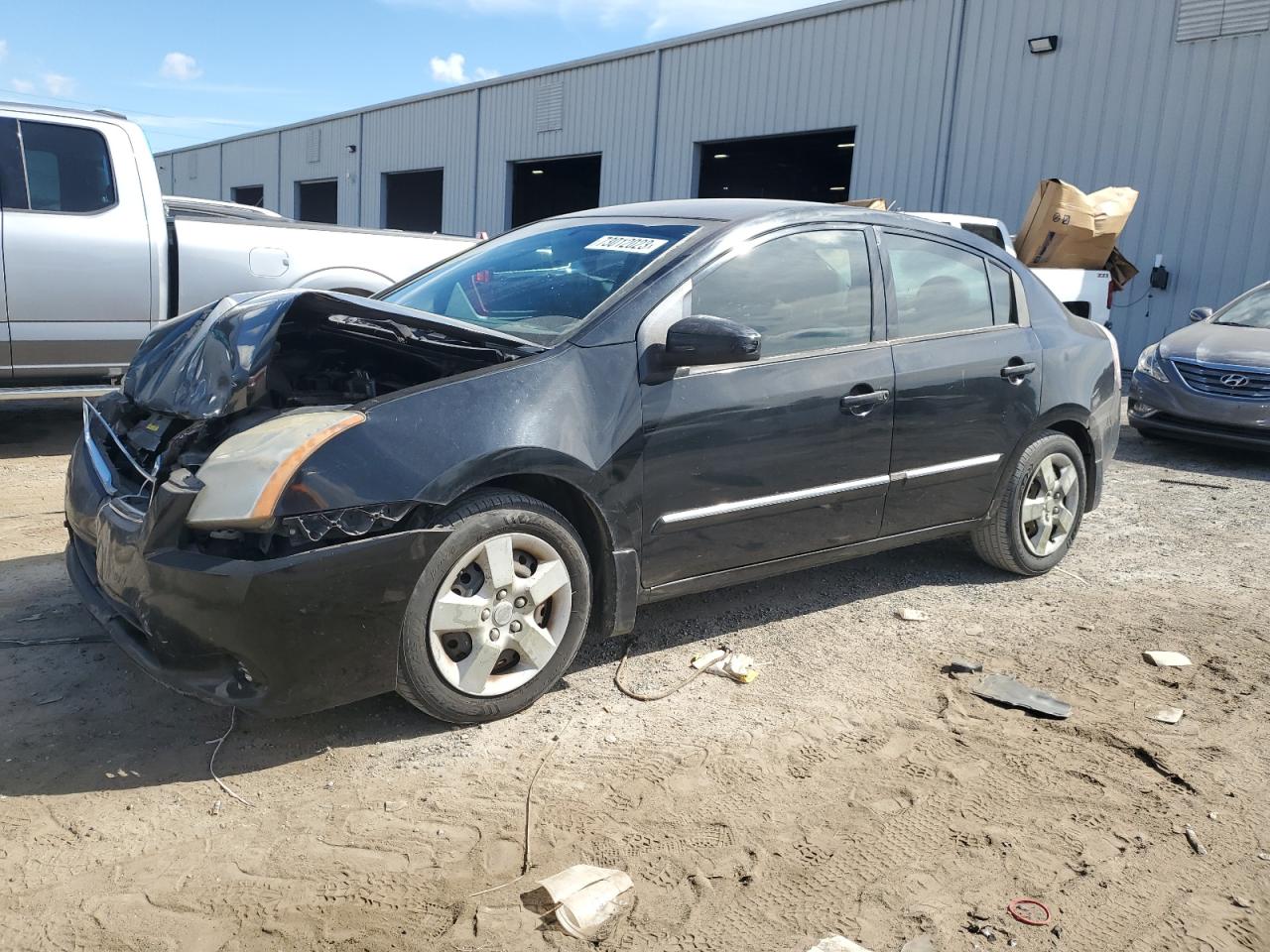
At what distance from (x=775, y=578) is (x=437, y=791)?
238cm

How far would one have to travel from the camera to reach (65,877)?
2502 mm

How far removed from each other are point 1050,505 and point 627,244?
8.09 feet

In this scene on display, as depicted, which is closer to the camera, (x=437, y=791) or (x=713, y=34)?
(x=437, y=791)

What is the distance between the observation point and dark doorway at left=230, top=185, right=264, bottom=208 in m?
38.2

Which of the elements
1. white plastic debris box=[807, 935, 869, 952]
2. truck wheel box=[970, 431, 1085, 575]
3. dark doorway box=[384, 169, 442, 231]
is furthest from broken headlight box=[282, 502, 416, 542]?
dark doorway box=[384, 169, 442, 231]

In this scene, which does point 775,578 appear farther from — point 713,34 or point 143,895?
point 713,34

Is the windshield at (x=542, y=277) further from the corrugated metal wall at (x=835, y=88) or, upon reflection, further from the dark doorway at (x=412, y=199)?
the dark doorway at (x=412, y=199)

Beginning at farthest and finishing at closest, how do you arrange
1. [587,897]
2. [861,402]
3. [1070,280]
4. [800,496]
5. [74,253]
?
[1070,280], [74,253], [861,402], [800,496], [587,897]

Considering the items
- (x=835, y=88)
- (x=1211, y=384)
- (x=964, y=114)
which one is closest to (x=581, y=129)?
(x=835, y=88)

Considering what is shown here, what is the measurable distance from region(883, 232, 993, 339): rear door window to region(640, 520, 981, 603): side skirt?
0.85 metres

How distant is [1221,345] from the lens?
339 inches

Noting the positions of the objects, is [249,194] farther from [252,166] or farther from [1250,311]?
[1250,311]

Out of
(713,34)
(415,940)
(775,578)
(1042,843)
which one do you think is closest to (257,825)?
(415,940)

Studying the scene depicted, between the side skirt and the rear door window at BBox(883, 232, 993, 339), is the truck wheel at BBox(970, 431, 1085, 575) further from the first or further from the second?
the rear door window at BBox(883, 232, 993, 339)
